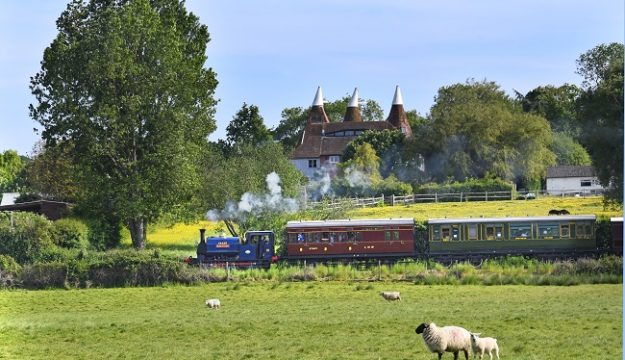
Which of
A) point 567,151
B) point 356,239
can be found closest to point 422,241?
point 356,239

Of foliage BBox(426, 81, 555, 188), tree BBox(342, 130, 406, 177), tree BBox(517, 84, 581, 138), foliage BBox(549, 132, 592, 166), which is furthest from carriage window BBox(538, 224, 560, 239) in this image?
tree BBox(517, 84, 581, 138)

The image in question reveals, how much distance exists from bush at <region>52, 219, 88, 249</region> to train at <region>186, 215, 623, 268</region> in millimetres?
5266

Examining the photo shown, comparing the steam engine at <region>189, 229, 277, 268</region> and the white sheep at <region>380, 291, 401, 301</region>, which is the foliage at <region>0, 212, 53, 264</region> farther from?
the white sheep at <region>380, 291, 401, 301</region>

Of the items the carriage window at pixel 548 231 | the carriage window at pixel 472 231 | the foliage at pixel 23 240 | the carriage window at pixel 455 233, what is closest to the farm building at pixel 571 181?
the carriage window at pixel 548 231

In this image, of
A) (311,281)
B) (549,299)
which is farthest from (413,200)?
(549,299)

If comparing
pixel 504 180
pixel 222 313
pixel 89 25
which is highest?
pixel 89 25

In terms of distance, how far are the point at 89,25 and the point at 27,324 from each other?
21203mm

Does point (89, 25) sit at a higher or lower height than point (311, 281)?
higher

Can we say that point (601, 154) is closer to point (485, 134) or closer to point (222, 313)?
point (222, 313)

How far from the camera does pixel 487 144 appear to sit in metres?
57.2

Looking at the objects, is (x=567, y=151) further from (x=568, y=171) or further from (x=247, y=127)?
(x=247, y=127)

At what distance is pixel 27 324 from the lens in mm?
23312

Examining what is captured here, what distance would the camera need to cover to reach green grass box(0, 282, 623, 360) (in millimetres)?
17688

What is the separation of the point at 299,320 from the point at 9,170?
53028mm
